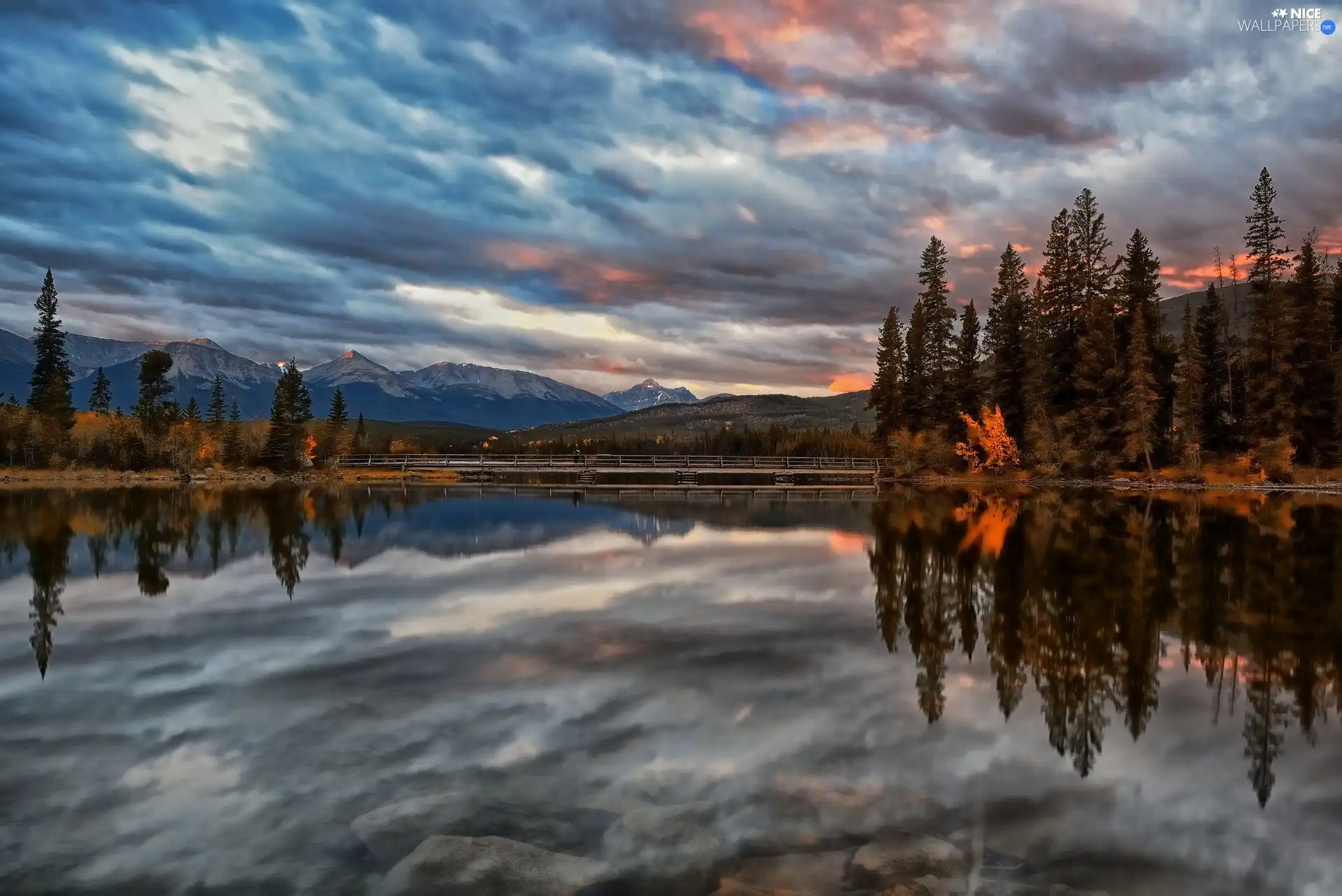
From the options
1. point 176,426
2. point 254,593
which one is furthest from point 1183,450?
point 176,426

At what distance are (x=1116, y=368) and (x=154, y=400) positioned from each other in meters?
125

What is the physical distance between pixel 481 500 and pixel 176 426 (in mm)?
59744

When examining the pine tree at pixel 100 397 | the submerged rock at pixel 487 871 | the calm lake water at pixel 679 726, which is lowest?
the calm lake water at pixel 679 726

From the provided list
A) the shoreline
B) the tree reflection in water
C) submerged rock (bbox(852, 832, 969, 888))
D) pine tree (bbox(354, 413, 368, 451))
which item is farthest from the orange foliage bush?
pine tree (bbox(354, 413, 368, 451))

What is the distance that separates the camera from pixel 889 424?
95.6 m

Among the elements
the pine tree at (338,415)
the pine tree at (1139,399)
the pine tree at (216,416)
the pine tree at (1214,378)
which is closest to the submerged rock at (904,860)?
the pine tree at (1139,399)

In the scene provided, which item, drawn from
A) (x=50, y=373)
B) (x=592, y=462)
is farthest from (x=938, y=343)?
(x=50, y=373)

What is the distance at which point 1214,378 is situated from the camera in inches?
3322

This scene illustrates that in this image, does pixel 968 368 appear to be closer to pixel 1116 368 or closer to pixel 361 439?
pixel 1116 368

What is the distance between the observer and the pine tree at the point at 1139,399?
75.3m

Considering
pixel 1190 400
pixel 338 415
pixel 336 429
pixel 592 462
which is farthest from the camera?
pixel 338 415

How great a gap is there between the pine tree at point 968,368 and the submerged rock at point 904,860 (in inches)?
3505

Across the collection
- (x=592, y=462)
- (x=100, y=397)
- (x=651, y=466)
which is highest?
(x=100, y=397)

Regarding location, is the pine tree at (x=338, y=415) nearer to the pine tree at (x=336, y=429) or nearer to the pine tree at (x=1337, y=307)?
the pine tree at (x=336, y=429)
